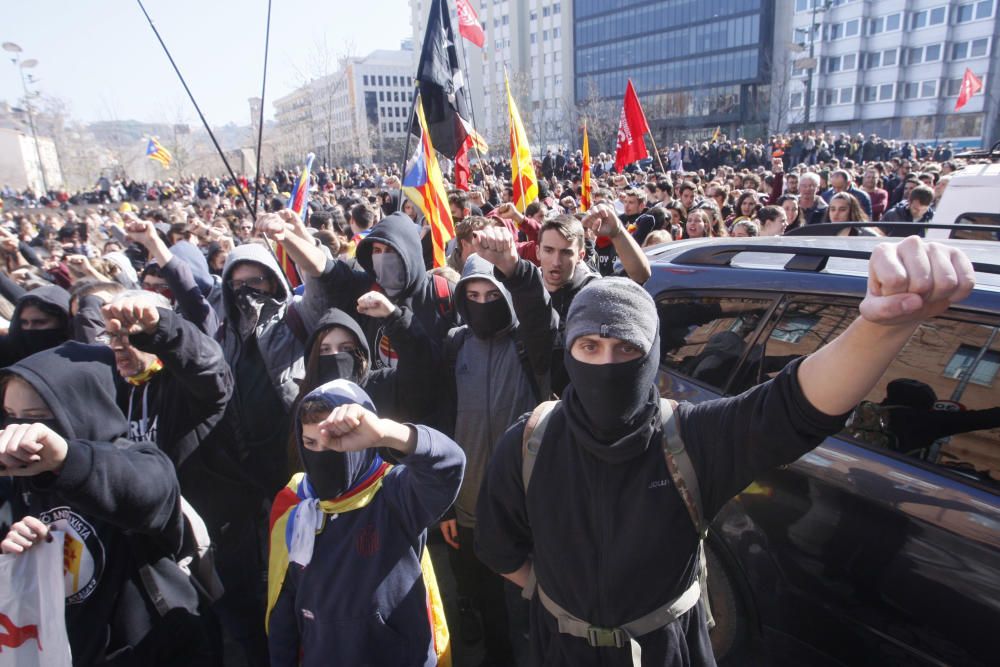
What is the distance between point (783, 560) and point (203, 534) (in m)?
2.22

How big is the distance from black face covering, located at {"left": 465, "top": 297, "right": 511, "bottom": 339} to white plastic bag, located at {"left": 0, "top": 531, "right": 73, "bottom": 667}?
1.72 meters

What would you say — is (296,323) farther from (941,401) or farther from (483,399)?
(941,401)

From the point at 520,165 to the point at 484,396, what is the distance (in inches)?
176

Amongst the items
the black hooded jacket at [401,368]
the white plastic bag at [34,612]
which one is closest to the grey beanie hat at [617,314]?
the black hooded jacket at [401,368]

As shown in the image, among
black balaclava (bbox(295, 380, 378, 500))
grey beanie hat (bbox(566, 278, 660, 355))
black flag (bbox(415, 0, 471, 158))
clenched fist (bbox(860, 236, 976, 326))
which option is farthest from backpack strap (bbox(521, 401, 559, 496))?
black flag (bbox(415, 0, 471, 158))

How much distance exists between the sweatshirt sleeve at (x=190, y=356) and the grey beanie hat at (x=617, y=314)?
1549 mm

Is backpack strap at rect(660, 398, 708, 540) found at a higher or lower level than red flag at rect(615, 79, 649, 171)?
lower

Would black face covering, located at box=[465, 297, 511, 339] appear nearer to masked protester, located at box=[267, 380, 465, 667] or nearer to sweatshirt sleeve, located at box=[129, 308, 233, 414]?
masked protester, located at box=[267, 380, 465, 667]

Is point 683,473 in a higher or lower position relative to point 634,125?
lower

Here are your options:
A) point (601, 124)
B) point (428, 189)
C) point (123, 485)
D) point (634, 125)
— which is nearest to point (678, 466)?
point (123, 485)

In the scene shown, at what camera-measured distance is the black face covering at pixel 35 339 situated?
310 centimetres

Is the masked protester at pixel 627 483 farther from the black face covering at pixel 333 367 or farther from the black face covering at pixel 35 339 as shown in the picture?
the black face covering at pixel 35 339

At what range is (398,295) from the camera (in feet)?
11.2

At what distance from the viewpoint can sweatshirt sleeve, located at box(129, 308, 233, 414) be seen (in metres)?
2.23
